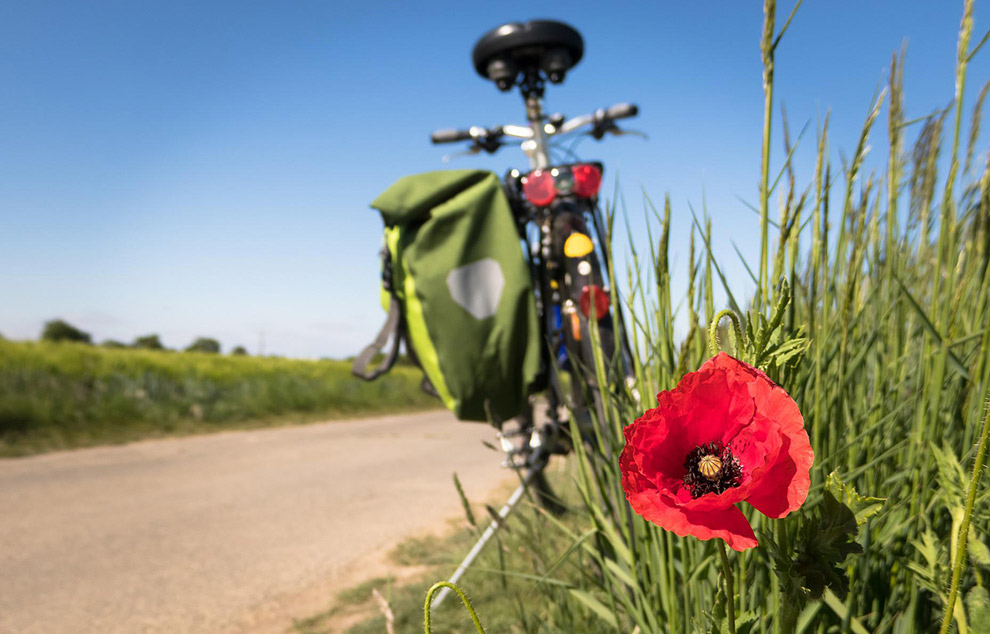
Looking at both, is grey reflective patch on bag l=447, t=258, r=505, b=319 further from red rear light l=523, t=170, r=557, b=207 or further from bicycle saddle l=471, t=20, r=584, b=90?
bicycle saddle l=471, t=20, r=584, b=90

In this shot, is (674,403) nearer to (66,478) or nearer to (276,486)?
(276,486)

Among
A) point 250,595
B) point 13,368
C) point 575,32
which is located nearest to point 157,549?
point 250,595

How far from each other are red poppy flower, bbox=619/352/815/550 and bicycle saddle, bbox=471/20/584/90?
2471mm

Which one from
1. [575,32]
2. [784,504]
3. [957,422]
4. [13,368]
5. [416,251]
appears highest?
[575,32]

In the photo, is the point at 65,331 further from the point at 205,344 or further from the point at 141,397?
the point at 141,397

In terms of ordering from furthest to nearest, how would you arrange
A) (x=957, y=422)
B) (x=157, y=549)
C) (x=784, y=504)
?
(x=157, y=549), (x=957, y=422), (x=784, y=504)

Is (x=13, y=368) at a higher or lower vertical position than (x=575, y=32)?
lower

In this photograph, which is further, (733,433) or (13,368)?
(13,368)

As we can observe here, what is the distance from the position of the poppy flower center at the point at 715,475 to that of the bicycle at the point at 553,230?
1353 millimetres

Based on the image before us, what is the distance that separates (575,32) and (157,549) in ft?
9.84

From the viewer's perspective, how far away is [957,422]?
39.4 inches

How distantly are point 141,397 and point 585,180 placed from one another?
7447 millimetres

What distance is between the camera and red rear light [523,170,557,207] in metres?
2.32

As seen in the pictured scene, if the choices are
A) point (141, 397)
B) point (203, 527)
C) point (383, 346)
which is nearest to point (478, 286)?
point (383, 346)
